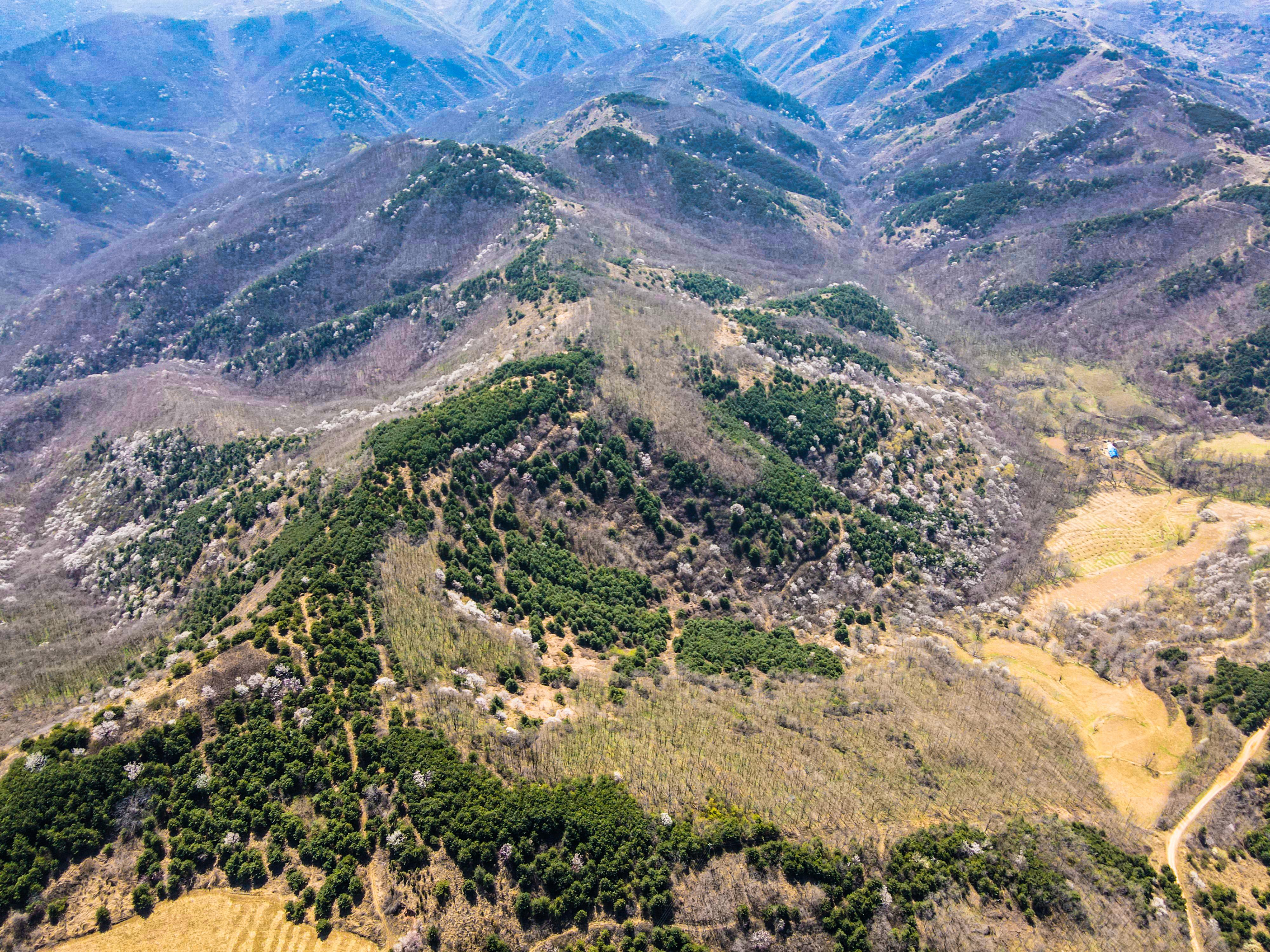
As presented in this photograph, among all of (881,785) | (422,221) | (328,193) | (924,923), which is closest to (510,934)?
(924,923)

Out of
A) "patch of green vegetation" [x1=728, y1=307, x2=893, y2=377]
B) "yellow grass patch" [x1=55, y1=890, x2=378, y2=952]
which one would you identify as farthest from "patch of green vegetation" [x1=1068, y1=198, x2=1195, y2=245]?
"yellow grass patch" [x1=55, y1=890, x2=378, y2=952]

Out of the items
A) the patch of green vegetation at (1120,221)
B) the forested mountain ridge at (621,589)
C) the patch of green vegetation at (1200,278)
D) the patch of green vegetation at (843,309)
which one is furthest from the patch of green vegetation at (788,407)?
the patch of green vegetation at (1120,221)

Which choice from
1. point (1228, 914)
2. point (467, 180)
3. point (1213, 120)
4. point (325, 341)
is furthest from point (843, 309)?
point (1213, 120)

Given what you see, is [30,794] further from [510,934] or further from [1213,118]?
[1213,118]

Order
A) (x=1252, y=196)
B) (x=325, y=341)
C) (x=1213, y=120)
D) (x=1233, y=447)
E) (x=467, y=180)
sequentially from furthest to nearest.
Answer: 1. (x=1213, y=120)
2. (x=467, y=180)
3. (x=1252, y=196)
4. (x=325, y=341)
5. (x=1233, y=447)

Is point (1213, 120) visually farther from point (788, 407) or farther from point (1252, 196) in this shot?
point (788, 407)

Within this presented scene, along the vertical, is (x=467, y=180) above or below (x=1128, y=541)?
below

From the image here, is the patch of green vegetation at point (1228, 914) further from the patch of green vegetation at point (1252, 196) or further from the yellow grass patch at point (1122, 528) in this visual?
the patch of green vegetation at point (1252, 196)
